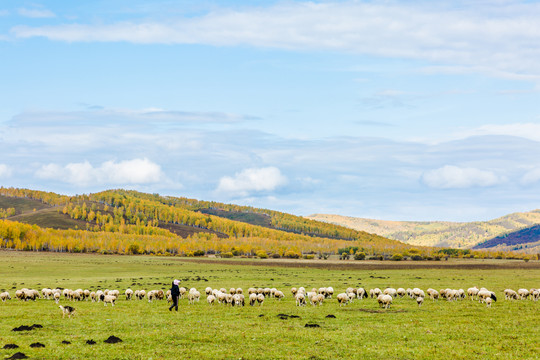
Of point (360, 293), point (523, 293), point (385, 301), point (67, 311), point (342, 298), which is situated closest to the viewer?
point (67, 311)

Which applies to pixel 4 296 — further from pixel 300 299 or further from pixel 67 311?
pixel 300 299

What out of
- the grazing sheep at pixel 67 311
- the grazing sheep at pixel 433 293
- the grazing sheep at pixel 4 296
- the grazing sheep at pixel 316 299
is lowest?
the grazing sheep at pixel 4 296

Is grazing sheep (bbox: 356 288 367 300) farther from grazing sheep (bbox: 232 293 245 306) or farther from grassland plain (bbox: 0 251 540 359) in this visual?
Result: grazing sheep (bbox: 232 293 245 306)

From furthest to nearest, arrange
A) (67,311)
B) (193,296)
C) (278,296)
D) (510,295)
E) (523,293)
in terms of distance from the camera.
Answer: (278,296)
(510,295)
(523,293)
(193,296)
(67,311)

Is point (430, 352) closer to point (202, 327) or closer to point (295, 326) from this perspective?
point (295, 326)

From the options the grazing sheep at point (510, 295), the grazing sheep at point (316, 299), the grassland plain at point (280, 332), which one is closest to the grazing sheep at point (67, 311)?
the grassland plain at point (280, 332)

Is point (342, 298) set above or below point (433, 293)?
below

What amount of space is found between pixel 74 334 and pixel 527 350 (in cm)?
2149

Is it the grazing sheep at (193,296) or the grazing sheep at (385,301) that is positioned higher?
the grazing sheep at (385,301)

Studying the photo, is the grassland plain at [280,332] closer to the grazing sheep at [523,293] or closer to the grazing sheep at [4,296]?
the grazing sheep at [523,293]

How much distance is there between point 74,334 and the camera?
25.5 m

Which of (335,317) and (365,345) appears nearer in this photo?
(365,345)

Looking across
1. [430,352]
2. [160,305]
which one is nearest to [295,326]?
[430,352]

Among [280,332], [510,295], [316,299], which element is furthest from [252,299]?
[510,295]
